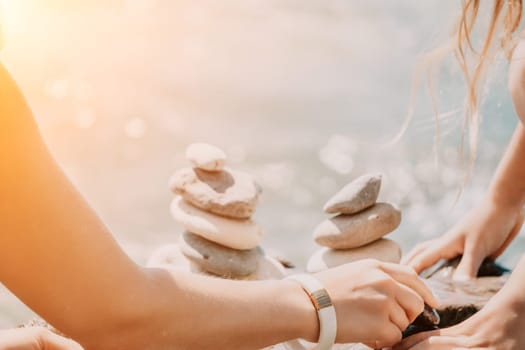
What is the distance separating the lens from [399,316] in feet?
5.57

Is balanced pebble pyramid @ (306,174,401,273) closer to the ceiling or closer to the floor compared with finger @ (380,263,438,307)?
closer to the ceiling

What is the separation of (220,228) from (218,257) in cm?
16

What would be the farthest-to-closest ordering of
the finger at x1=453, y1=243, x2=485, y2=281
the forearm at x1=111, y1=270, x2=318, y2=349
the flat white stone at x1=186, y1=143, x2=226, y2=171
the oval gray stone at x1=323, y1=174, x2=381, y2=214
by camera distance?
the flat white stone at x1=186, y1=143, x2=226, y2=171
the oval gray stone at x1=323, y1=174, x2=381, y2=214
the finger at x1=453, y1=243, x2=485, y2=281
the forearm at x1=111, y1=270, x2=318, y2=349

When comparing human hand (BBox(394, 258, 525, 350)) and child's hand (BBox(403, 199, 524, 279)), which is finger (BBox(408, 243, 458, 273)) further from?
human hand (BBox(394, 258, 525, 350))

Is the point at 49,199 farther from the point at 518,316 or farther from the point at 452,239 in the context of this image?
the point at 452,239

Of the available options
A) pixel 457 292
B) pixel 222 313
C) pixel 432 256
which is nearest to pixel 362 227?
pixel 432 256

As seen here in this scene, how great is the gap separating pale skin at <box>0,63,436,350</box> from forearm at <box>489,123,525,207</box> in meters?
1.38

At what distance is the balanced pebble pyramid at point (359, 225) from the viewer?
3725mm

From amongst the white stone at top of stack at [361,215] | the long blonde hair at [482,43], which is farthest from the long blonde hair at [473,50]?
the white stone at top of stack at [361,215]

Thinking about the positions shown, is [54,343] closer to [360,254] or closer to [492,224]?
[492,224]

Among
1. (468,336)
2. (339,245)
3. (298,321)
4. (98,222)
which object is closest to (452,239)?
(339,245)

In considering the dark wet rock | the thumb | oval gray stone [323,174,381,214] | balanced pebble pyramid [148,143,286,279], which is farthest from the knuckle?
balanced pebble pyramid [148,143,286,279]

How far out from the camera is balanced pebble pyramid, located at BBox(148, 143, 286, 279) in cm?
378

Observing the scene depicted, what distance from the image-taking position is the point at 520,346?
5.80 ft
